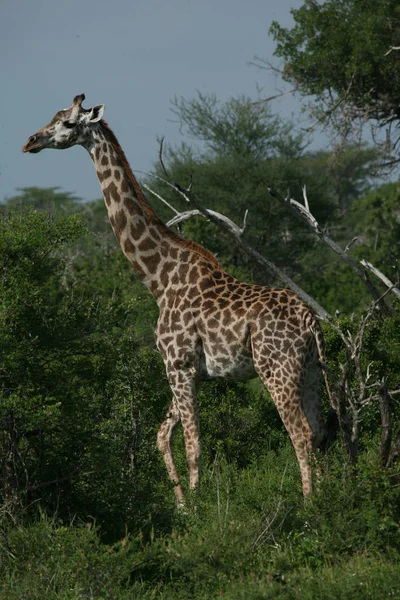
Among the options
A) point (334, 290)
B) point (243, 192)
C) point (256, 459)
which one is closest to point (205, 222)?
point (334, 290)

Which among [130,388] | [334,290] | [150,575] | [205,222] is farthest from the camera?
[334,290]

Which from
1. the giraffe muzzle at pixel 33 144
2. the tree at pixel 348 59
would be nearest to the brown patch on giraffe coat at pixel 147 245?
the giraffe muzzle at pixel 33 144

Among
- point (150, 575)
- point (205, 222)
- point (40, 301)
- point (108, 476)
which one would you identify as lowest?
point (150, 575)

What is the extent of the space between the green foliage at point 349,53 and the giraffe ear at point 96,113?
9623 millimetres

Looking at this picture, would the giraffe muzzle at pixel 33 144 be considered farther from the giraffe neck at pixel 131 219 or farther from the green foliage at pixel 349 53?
the green foliage at pixel 349 53

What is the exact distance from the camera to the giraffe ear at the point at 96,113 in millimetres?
9359

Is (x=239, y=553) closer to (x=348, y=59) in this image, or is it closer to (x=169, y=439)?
(x=169, y=439)

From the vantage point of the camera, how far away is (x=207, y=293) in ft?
30.0

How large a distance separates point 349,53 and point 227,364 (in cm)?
1136

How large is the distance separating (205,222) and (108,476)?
42.3 ft

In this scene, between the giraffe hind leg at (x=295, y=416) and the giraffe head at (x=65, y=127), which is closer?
the giraffe hind leg at (x=295, y=416)

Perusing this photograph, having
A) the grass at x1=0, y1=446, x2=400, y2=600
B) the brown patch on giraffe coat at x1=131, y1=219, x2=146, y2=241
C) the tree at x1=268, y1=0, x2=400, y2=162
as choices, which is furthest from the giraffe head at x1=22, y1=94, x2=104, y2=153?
the tree at x1=268, y1=0, x2=400, y2=162

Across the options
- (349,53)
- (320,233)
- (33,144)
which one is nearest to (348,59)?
(349,53)

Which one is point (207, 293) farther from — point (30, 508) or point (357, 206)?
point (357, 206)
